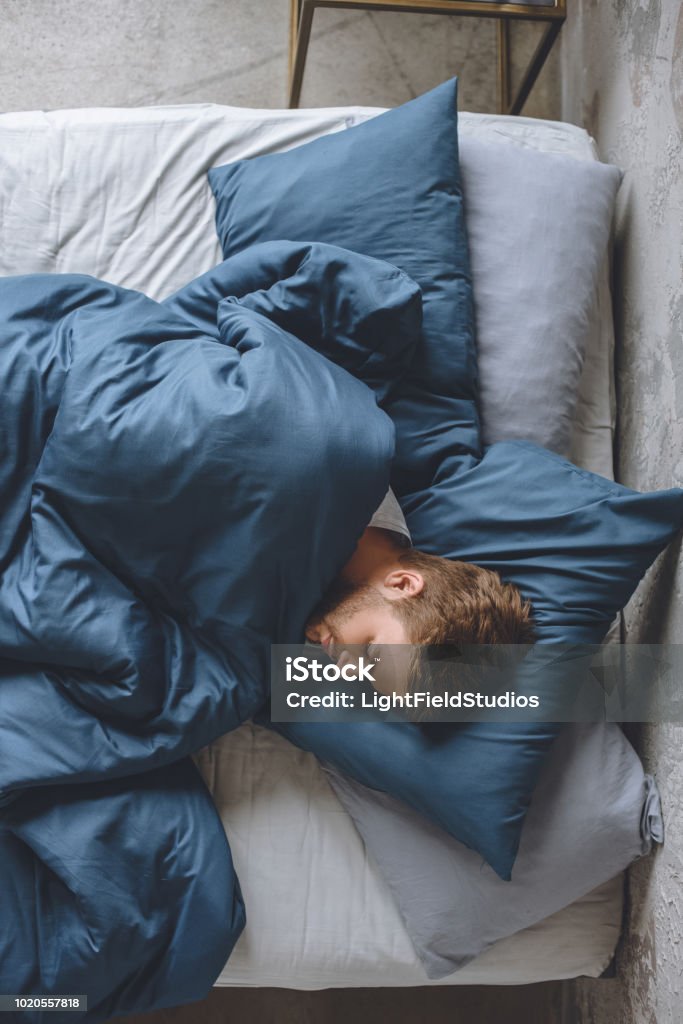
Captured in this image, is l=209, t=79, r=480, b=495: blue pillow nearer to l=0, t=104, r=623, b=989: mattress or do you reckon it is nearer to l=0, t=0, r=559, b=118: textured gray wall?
l=0, t=104, r=623, b=989: mattress

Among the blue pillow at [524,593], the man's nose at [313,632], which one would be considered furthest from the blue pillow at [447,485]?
the man's nose at [313,632]

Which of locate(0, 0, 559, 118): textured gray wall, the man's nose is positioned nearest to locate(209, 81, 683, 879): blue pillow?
the man's nose

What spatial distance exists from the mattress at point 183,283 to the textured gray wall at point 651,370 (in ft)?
0.15

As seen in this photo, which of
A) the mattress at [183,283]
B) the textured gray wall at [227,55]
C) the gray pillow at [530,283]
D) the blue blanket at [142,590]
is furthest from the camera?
the textured gray wall at [227,55]

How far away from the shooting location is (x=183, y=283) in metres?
1.31

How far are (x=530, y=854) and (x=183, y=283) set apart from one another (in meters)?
0.94

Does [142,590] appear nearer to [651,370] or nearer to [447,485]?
[447,485]

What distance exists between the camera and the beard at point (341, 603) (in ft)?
3.54

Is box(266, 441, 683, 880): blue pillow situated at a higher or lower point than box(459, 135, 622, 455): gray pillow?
lower

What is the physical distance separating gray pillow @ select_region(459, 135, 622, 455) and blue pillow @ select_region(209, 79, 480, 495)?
0.12 ft

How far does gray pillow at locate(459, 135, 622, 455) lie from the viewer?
125 cm

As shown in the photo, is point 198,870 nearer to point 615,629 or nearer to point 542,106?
point 615,629

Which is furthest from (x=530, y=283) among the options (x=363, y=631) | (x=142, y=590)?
(x=142, y=590)

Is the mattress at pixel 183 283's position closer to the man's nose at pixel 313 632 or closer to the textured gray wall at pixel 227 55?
the man's nose at pixel 313 632
